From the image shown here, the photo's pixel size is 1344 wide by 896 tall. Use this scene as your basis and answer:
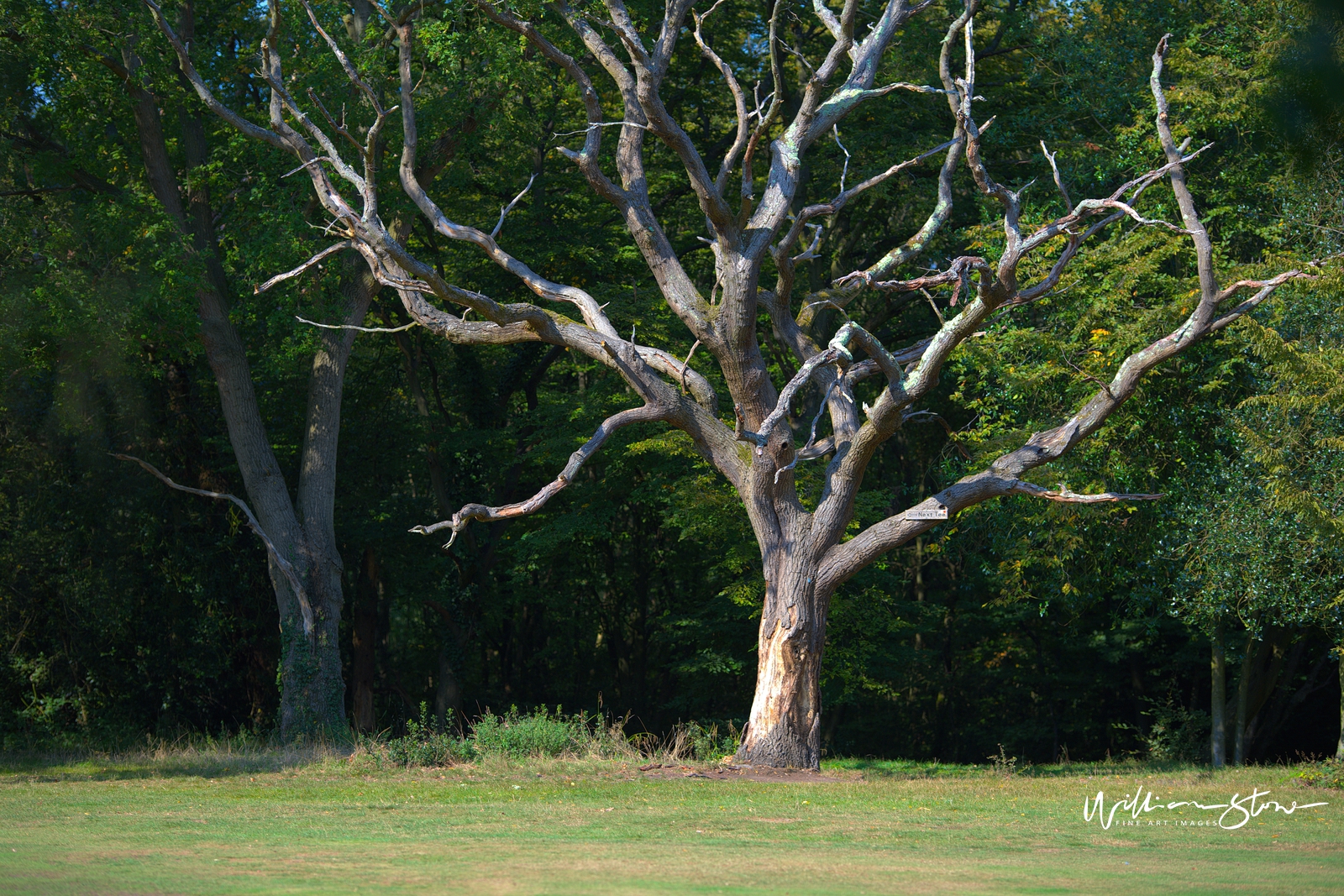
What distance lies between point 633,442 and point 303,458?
5.86m

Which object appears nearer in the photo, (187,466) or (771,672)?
(771,672)

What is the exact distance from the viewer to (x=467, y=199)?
24156mm

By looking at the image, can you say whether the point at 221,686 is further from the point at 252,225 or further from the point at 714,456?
the point at 714,456

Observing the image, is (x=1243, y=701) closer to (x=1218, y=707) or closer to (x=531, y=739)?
(x=1218, y=707)

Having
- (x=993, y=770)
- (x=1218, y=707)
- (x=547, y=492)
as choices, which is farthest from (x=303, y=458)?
(x=1218, y=707)

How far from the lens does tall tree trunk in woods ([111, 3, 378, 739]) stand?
18.7 meters

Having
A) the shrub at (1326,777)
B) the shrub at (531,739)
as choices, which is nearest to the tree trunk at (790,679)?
the shrub at (531,739)

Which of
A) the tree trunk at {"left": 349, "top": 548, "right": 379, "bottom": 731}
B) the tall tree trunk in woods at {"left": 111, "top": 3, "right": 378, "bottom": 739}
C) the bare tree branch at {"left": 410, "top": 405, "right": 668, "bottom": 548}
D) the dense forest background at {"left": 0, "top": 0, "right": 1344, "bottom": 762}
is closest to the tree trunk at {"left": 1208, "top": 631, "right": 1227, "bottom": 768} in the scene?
the dense forest background at {"left": 0, "top": 0, "right": 1344, "bottom": 762}

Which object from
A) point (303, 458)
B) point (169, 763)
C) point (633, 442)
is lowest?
point (169, 763)

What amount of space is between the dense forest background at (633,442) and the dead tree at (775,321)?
1701mm

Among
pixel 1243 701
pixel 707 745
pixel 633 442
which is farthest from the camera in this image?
pixel 633 442

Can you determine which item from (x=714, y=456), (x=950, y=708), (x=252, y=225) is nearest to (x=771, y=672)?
(x=714, y=456)

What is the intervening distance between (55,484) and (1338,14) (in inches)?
913

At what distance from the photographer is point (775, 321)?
16.3m
